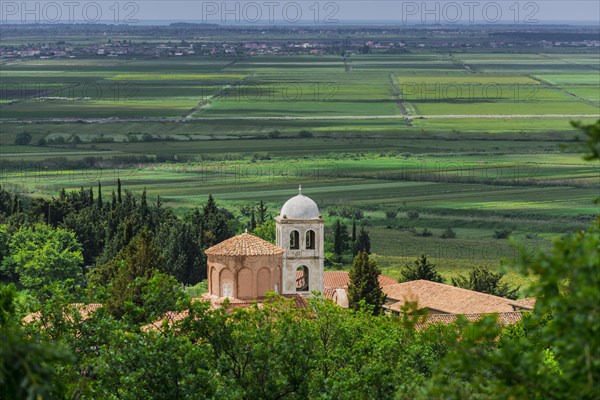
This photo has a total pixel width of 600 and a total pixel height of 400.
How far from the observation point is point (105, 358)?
30203 mm

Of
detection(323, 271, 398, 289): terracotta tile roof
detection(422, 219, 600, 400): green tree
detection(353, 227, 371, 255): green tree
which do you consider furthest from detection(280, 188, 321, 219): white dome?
detection(422, 219, 600, 400): green tree

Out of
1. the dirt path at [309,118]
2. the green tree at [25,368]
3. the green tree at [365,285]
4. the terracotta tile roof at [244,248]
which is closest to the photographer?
the green tree at [25,368]

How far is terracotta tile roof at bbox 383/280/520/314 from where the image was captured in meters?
54.6

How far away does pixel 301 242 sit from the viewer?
51219 millimetres

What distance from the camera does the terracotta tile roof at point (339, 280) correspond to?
60.2 metres

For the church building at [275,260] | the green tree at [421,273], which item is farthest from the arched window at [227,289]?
the green tree at [421,273]

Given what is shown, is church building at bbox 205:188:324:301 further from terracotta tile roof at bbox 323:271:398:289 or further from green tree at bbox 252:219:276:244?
green tree at bbox 252:219:276:244

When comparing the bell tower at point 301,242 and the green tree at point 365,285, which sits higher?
the bell tower at point 301,242

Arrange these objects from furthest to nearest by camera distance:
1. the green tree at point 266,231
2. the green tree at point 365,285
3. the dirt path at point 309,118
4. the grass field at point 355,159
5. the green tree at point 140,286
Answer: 1. the dirt path at point 309,118
2. the grass field at point 355,159
3. the green tree at point 266,231
4. the green tree at point 365,285
5. the green tree at point 140,286

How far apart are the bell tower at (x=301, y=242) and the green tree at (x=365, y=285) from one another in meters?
2.98

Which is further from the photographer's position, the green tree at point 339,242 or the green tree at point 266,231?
the green tree at point 339,242

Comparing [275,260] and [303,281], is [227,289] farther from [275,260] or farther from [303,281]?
[303,281]

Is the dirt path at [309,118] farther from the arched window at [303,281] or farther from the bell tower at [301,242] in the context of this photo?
the bell tower at [301,242]

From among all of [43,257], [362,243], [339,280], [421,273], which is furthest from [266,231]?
[43,257]
